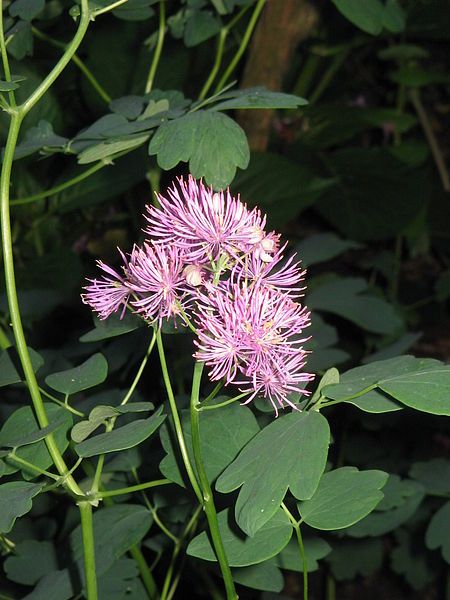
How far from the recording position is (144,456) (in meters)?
0.98

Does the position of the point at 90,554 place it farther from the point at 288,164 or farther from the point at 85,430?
the point at 288,164

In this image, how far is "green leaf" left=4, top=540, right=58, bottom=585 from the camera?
101cm

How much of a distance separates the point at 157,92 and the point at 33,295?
22.6 inches

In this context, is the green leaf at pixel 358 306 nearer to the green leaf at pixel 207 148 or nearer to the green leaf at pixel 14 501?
A: the green leaf at pixel 207 148

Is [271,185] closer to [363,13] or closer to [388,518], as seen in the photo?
[363,13]

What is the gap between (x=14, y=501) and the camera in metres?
0.62

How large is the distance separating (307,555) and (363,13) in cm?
79

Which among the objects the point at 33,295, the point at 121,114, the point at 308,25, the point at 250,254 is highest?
the point at 308,25

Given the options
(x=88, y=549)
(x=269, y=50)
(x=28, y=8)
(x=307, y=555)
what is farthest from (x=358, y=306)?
(x=88, y=549)

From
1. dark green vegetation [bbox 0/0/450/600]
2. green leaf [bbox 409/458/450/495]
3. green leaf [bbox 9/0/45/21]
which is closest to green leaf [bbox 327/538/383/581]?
dark green vegetation [bbox 0/0/450/600]

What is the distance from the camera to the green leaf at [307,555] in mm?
884

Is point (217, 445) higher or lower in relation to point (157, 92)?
lower

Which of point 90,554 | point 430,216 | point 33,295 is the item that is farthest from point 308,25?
point 90,554

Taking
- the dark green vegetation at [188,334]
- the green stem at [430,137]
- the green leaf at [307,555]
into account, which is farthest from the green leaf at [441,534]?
the green stem at [430,137]
